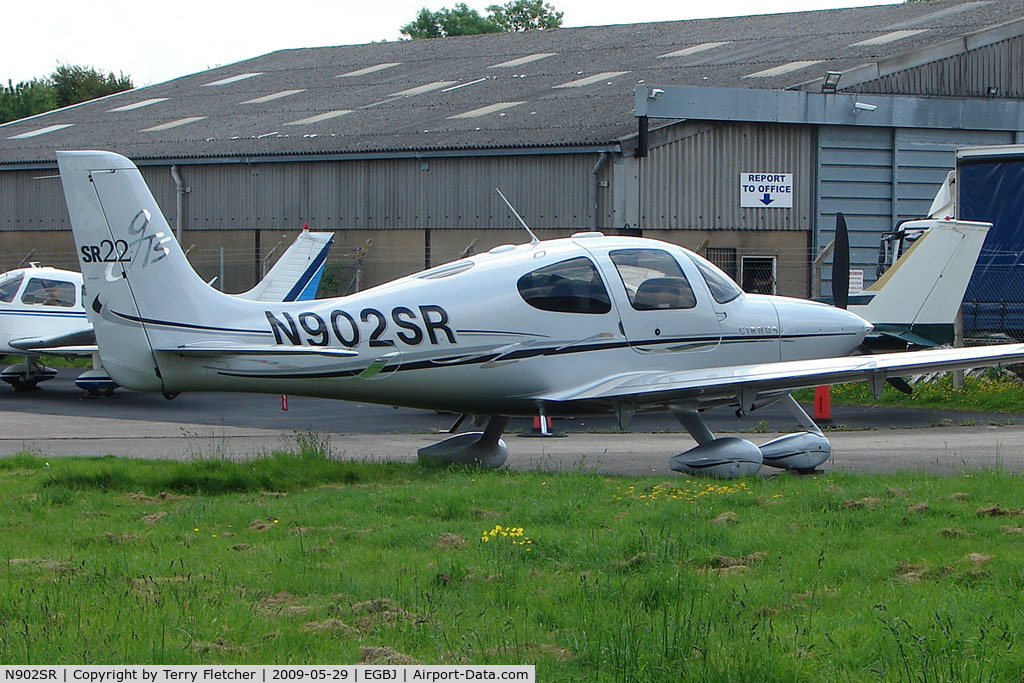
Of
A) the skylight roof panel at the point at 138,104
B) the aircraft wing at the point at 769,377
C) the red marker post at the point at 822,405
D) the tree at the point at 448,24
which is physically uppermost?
the tree at the point at 448,24

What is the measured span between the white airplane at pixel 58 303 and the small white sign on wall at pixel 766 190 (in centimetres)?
966

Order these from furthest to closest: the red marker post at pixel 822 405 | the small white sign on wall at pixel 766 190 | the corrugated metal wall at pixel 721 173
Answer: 1. the small white sign on wall at pixel 766 190
2. the corrugated metal wall at pixel 721 173
3. the red marker post at pixel 822 405

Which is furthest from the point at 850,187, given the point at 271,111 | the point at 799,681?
the point at 799,681

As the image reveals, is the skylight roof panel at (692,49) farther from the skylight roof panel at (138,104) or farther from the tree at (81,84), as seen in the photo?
the tree at (81,84)

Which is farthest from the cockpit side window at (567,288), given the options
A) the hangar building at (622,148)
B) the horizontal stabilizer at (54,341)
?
the hangar building at (622,148)

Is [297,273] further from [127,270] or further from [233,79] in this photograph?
[233,79]

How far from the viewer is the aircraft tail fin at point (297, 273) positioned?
2359 centimetres

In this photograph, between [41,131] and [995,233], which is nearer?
[995,233]

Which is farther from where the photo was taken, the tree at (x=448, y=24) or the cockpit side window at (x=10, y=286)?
the tree at (x=448, y=24)

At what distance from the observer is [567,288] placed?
11.8 m

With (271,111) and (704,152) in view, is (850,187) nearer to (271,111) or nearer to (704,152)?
(704,152)

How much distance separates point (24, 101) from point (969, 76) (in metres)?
59.0

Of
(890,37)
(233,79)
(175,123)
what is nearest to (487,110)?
(890,37)

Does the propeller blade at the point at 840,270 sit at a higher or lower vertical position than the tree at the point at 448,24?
lower
